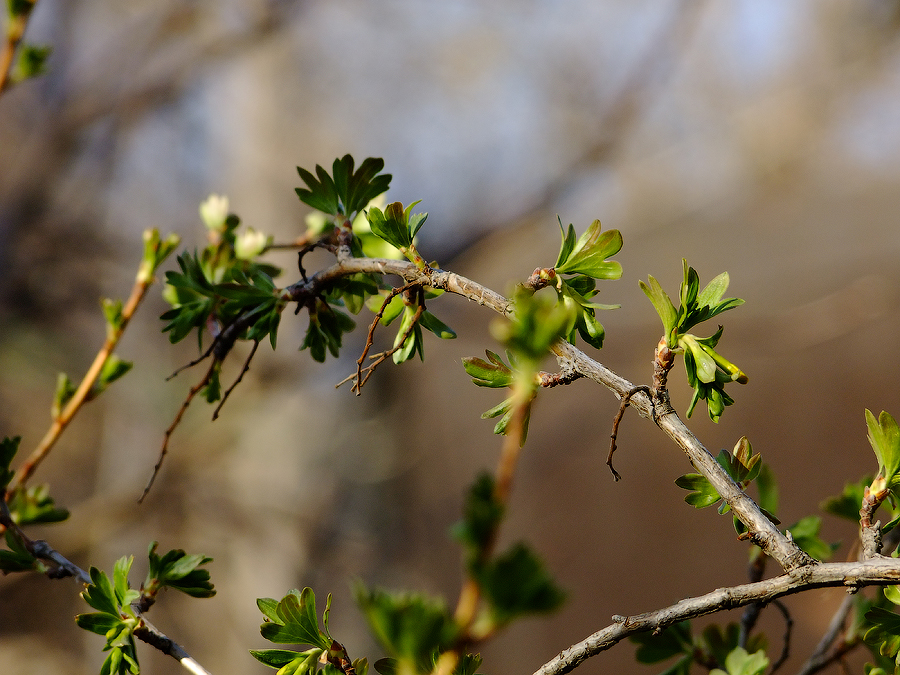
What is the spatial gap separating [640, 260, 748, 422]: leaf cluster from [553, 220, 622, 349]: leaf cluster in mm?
36

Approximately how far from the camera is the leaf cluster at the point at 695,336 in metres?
0.34

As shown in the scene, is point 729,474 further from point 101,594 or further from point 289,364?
point 289,364

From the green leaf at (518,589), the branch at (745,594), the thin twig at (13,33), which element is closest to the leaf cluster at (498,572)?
the green leaf at (518,589)

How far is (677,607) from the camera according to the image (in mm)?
289

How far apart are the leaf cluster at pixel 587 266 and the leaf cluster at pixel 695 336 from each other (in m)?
0.04

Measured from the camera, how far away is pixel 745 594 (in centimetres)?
29

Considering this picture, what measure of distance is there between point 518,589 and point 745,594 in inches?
6.6

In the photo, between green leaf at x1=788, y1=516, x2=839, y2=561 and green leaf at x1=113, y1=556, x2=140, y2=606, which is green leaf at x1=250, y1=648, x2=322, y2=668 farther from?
green leaf at x1=788, y1=516, x2=839, y2=561

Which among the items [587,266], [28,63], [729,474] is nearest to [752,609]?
[729,474]

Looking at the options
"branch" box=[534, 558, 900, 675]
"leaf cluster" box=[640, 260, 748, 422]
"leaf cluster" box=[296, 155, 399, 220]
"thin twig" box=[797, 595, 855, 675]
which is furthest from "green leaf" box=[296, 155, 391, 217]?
"thin twig" box=[797, 595, 855, 675]

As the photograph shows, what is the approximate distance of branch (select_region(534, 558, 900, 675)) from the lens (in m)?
0.27

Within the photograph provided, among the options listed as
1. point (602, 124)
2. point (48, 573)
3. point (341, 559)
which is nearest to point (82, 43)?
point (602, 124)

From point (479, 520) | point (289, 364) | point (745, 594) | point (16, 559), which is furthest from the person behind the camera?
point (289, 364)

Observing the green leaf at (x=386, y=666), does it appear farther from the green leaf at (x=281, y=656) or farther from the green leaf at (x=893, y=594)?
the green leaf at (x=893, y=594)
